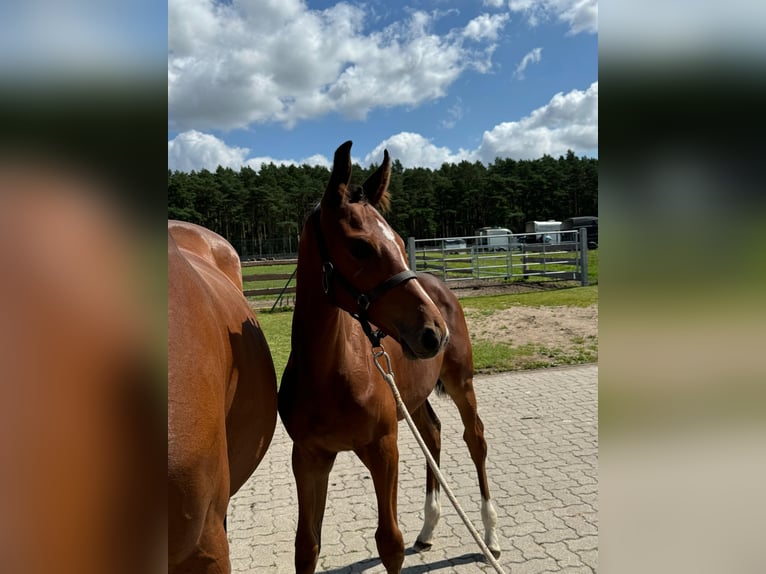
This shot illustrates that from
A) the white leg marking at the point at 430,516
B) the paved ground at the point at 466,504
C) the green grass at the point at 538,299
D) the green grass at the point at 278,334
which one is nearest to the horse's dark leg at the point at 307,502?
the paved ground at the point at 466,504

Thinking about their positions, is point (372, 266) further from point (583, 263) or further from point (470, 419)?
point (583, 263)

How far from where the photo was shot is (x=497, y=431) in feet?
17.2

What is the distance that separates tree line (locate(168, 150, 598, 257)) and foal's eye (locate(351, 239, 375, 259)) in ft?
172

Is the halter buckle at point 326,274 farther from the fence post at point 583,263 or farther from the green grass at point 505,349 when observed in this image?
the fence post at point 583,263

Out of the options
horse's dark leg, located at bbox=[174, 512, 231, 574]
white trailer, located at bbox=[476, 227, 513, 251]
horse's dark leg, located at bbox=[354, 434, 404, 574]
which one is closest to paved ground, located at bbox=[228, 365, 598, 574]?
horse's dark leg, located at bbox=[354, 434, 404, 574]

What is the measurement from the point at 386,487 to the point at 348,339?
691mm

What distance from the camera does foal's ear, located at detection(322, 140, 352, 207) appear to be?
2010 millimetres

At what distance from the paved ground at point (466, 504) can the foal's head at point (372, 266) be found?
189 cm

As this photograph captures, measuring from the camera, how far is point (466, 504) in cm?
373

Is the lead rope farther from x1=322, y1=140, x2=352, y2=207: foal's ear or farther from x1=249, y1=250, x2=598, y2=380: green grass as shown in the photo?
x1=249, y1=250, x2=598, y2=380: green grass

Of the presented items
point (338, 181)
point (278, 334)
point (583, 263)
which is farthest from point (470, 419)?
point (583, 263)
